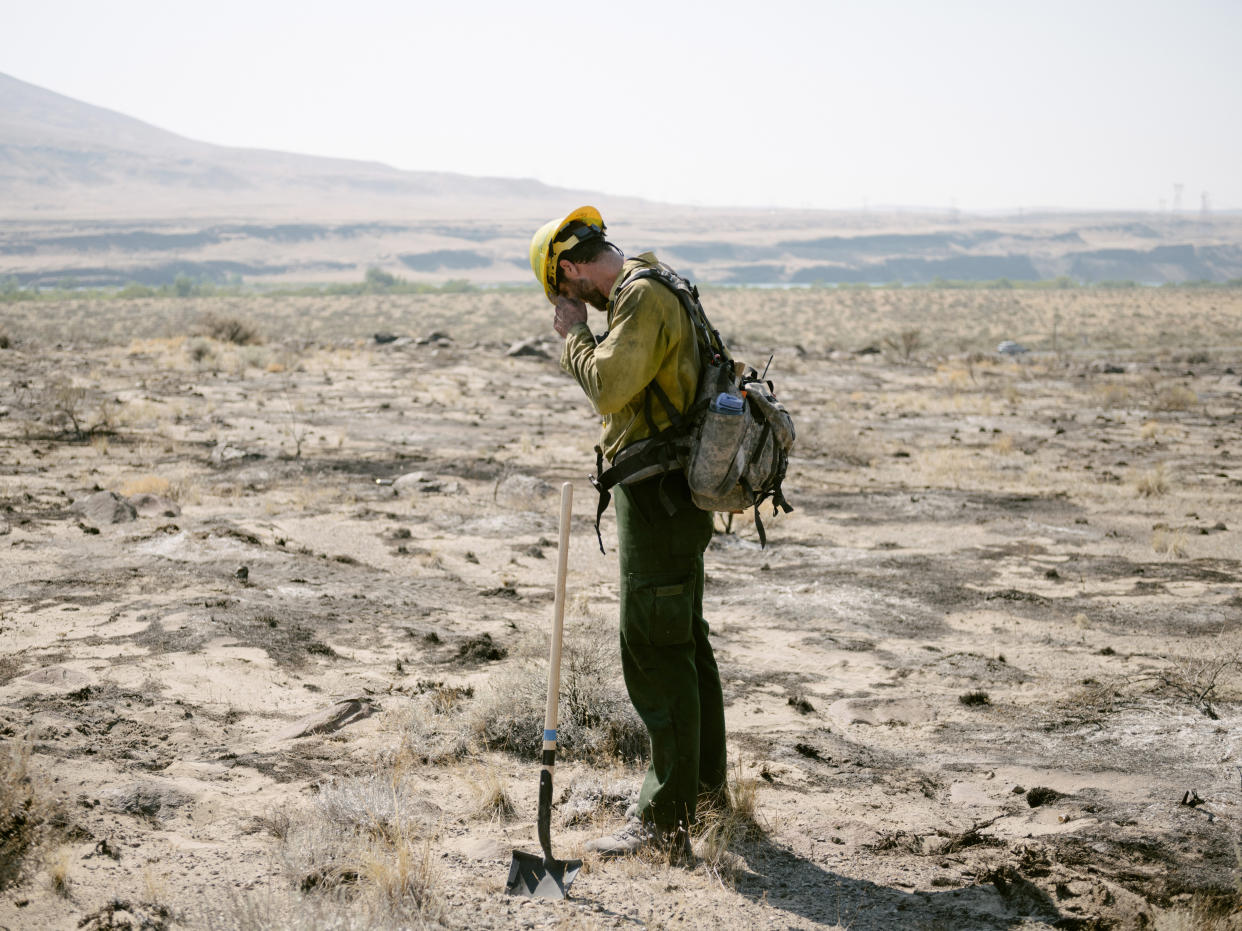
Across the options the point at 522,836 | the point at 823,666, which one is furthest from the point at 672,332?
the point at 823,666

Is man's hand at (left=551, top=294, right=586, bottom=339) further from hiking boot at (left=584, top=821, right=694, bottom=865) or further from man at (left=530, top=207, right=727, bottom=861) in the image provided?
hiking boot at (left=584, top=821, right=694, bottom=865)

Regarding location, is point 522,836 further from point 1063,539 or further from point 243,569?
point 1063,539

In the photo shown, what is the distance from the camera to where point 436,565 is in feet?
25.5

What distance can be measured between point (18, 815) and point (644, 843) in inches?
76.5

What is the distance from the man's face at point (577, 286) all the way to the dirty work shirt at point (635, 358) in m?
0.06

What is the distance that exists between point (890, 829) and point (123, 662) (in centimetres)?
372

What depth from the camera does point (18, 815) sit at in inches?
123

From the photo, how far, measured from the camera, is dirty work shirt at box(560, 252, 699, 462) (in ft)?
9.85

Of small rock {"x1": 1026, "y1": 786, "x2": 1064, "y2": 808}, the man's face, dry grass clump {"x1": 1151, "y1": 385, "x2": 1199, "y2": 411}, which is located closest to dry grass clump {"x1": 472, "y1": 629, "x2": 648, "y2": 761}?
small rock {"x1": 1026, "y1": 786, "x2": 1064, "y2": 808}

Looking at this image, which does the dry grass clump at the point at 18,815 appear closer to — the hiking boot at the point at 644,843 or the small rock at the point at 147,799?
the small rock at the point at 147,799

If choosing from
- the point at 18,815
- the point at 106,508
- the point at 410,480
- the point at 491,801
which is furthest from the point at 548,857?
the point at 410,480

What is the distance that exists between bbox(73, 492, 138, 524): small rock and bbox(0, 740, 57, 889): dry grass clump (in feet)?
17.0

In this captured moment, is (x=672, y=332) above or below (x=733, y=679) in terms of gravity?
above

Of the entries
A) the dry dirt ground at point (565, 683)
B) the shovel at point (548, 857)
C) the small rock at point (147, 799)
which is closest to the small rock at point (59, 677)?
the dry dirt ground at point (565, 683)
